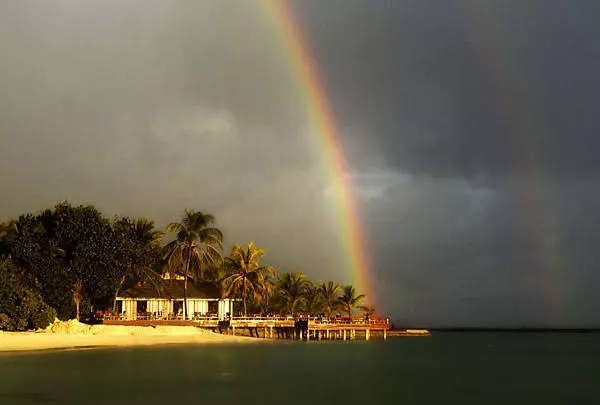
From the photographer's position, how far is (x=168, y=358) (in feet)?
133

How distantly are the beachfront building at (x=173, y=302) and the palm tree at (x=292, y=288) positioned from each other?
9535 mm

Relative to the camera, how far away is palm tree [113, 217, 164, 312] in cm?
5675

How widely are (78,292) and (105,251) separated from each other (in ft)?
16.9

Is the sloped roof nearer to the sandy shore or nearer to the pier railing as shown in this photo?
the pier railing

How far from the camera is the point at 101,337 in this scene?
1991 inches

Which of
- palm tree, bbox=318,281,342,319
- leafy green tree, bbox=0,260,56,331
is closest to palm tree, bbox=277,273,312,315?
palm tree, bbox=318,281,342,319

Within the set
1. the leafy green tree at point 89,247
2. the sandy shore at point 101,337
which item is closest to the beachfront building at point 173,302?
the sandy shore at point 101,337

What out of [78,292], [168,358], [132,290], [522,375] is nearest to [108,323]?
[78,292]

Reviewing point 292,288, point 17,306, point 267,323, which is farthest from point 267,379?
point 292,288

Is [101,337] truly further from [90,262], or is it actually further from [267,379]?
[267,379]

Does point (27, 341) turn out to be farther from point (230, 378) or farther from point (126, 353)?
point (230, 378)

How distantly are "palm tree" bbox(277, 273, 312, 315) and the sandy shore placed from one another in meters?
17.8

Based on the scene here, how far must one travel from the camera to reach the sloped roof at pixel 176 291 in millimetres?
63256

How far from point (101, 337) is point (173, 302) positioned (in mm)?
15876
